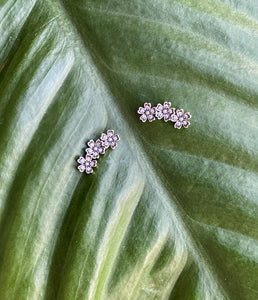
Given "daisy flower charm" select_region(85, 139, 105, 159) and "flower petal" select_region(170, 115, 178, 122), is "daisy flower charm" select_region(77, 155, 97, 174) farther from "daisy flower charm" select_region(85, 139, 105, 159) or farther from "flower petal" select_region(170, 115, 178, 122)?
"flower petal" select_region(170, 115, 178, 122)

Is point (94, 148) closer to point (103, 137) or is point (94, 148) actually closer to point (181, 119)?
point (103, 137)

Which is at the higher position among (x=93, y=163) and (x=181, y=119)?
(x=181, y=119)

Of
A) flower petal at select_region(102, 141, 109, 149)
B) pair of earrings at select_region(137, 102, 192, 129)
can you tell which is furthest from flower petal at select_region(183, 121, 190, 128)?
flower petal at select_region(102, 141, 109, 149)

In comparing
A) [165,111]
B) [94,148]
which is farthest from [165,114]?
[94,148]

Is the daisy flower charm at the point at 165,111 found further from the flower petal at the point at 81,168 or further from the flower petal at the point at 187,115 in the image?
the flower petal at the point at 81,168

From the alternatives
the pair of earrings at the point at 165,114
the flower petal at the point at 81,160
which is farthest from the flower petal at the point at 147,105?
the flower petal at the point at 81,160

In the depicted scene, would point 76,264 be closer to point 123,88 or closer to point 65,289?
point 65,289
